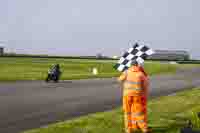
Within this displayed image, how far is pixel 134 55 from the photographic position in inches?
374

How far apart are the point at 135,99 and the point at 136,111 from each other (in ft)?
0.85

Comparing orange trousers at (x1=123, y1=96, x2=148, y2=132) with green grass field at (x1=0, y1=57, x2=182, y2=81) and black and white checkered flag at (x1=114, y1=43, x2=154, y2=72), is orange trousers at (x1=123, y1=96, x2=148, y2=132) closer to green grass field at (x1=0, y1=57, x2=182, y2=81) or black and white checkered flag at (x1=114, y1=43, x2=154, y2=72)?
black and white checkered flag at (x1=114, y1=43, x2=154, y2=72)

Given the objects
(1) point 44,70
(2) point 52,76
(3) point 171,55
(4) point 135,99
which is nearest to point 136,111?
(4) point 135,99

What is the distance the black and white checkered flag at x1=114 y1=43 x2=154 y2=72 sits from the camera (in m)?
9.41

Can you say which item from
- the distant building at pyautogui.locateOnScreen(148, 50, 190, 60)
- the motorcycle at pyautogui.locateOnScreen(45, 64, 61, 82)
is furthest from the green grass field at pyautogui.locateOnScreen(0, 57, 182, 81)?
the distant building at pyautogui.locateOnScreen(148, 50, 190, 60)

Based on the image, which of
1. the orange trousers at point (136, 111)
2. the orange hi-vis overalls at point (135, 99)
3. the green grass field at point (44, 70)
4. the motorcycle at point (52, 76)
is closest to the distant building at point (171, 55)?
the green grass field at point (44, 70)

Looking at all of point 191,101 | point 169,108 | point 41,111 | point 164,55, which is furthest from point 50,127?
point 164,55

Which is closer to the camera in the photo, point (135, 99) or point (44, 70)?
point (135, 99)

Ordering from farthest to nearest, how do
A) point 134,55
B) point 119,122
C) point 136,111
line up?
point 119,122, point 134,55, point 136,111

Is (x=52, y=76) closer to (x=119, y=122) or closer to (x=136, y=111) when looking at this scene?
(x=119, y=122)

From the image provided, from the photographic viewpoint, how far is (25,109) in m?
13.7

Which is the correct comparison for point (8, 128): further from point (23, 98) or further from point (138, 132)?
point (23, 98)

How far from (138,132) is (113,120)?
209 centimetres

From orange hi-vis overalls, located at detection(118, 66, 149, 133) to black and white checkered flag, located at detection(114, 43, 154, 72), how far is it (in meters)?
0.28
